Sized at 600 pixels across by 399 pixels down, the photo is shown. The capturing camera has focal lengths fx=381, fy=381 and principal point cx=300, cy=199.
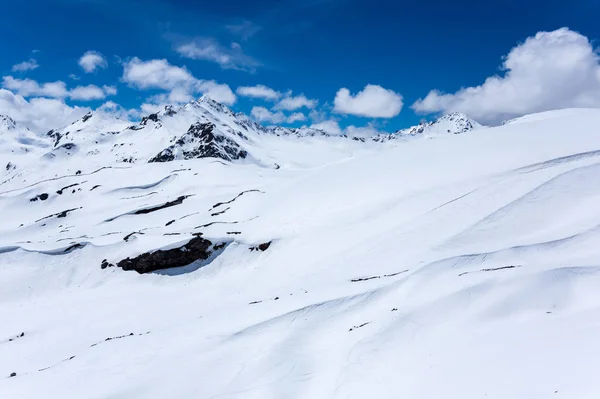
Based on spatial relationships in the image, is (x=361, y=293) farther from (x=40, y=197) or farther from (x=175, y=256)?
(x=40, y=197)

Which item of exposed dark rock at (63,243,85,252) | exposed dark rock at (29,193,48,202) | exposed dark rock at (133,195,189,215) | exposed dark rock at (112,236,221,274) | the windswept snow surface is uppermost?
exposed dark rock at (29,193,48,202)

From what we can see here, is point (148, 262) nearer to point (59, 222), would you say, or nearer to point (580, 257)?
point (580, 257)

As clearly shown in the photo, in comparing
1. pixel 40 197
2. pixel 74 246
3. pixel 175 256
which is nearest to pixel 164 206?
pixel 74 246

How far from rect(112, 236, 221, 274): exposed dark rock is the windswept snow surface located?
2.47 ft

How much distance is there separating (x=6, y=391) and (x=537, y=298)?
74.4 feet

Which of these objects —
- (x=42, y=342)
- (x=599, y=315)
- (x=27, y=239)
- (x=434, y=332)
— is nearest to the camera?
(x=599, y=315)

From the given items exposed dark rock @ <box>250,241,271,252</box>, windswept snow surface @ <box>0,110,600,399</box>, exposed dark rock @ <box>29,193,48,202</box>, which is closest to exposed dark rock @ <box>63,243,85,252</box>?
windswept snow surface @ <box>0,110,600,399</box>

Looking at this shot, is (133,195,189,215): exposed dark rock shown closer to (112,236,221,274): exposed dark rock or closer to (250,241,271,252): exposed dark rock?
(112,236,221,274): exposed dark rock

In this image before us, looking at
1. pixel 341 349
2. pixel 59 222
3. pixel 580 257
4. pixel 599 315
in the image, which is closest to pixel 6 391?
pixel 341 349

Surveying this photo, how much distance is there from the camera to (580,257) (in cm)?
1759

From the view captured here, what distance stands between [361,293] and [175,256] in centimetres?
1965

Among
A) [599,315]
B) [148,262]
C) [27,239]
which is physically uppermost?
[27,239]

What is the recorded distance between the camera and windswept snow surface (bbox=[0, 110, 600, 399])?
45.3ft

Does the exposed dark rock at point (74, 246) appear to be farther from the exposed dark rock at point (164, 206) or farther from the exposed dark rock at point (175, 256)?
the exposed dark rock at point (164, 206)
